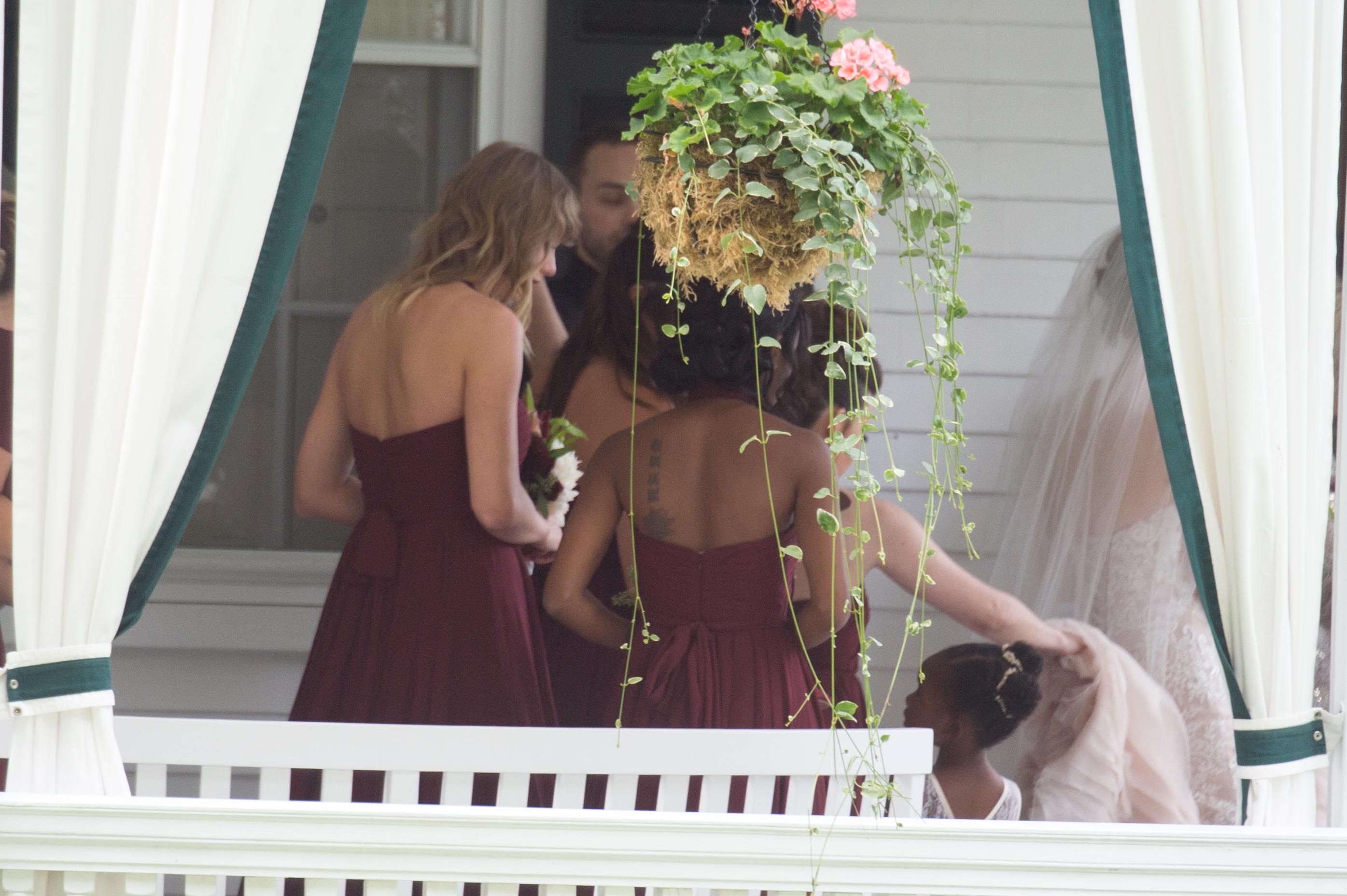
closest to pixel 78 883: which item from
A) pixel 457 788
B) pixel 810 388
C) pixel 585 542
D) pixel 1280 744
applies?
pixel 457 788

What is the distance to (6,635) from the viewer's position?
391cm

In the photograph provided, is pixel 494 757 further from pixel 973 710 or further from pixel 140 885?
pixel 973 710

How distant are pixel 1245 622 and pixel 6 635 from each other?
375 cm

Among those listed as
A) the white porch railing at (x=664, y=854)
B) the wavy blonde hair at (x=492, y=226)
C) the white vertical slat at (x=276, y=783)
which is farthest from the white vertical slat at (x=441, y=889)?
the wavy blonde hair at (x=492, y=226)

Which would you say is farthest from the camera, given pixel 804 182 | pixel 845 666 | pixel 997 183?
pixel 997 183

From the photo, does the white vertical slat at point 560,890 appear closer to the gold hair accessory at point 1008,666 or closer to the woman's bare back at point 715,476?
the woman's bare back at point 715,476

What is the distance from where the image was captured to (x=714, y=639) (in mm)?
2670

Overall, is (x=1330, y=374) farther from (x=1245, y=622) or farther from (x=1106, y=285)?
(x=1106, y=285)

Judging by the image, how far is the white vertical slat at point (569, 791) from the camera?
2.31 metres

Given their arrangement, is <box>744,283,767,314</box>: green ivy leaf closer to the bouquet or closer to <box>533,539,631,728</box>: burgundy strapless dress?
the bouquet

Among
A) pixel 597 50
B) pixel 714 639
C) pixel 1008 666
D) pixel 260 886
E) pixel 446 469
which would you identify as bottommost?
pixel 1008 666

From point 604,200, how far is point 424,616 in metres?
1.49

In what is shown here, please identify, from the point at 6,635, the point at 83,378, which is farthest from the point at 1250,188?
the point at 6,635

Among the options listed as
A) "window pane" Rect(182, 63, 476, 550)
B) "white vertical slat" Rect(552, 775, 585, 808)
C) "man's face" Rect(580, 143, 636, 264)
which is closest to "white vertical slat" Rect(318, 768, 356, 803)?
"white vertical slat" Rect(552, 775, 585, 808)
